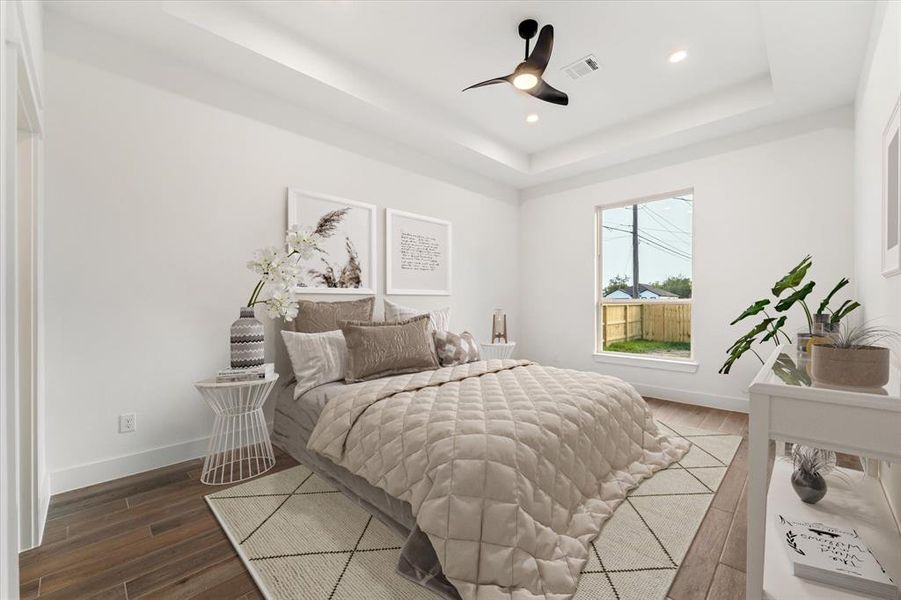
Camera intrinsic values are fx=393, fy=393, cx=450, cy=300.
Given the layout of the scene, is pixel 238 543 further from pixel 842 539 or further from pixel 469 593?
pixel 842 539

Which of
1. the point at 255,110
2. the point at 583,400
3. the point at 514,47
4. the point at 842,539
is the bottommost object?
the point at 842,539

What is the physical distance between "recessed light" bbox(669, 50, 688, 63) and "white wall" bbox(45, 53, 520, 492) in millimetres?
2932

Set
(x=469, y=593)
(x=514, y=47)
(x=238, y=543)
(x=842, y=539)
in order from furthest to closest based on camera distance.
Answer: (x=514, y=47), (x=238, y=543), (x=842, y=539), (x=469, y=593)

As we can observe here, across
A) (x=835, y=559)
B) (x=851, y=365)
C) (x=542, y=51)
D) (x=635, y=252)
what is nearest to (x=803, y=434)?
(x=851, y=365)

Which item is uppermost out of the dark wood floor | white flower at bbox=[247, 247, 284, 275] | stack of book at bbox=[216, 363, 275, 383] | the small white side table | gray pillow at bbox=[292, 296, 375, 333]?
white flower at bbox=[247, 247, 284, 275]

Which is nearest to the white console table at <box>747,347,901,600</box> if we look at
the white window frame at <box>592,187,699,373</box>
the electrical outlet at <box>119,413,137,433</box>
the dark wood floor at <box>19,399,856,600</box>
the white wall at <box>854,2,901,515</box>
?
the dark wood floor at <box>19,399,856,600</box>

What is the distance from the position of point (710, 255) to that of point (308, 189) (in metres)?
3.81

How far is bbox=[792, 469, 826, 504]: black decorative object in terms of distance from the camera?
1.83 m

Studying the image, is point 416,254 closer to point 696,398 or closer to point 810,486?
point 696,398

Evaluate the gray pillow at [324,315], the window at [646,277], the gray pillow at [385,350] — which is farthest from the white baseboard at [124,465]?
the window at [646,277]

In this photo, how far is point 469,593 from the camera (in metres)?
1.31

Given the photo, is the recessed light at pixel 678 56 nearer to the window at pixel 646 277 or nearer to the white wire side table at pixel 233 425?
the window at pixel 646 277

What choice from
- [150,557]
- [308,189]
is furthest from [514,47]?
[150,557]

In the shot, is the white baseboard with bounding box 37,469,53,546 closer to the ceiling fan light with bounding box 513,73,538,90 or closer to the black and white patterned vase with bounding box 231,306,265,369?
the black and white patterned vase with bounding box 231,306,265,369
